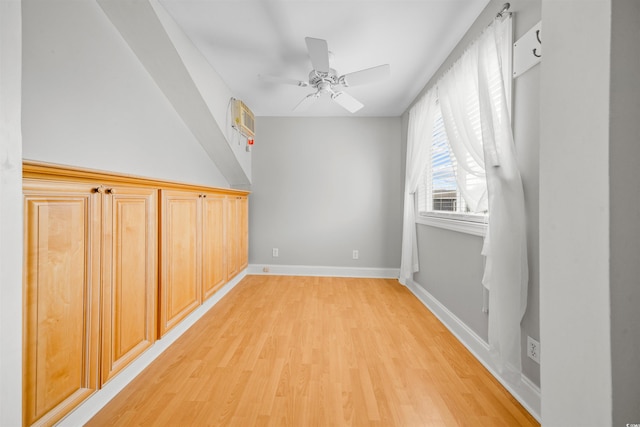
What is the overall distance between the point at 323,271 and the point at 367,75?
258 centimetres

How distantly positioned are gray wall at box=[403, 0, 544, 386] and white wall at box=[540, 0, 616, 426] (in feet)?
2.35

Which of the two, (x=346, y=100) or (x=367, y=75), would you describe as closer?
(x=367, y=75)

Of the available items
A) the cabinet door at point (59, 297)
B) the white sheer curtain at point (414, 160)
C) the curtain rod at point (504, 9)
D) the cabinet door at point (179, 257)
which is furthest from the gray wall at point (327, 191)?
the cabinet door at point (59, 297)

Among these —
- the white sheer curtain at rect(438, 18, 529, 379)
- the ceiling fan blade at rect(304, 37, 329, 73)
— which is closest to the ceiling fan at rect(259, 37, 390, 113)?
the ceiling fan blade at rect(304, 37, 329, 73)

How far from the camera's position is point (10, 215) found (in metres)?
0.62

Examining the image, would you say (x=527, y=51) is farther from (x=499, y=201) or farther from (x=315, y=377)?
(x=315, y=377)

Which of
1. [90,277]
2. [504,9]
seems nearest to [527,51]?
[504,9]

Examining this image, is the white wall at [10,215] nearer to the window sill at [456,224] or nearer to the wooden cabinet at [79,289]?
the wooden cabinet at [79,289]

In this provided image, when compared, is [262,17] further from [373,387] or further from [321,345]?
[373,387]

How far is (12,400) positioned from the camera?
63cm

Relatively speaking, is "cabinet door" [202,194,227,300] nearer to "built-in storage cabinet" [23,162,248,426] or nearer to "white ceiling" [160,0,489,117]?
"built-in storage cabinet" [23,162,248,426]

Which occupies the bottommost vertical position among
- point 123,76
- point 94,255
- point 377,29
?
point 94,255

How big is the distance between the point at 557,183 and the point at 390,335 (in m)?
1.69

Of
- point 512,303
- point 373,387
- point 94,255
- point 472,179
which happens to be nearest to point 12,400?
point 94,255
